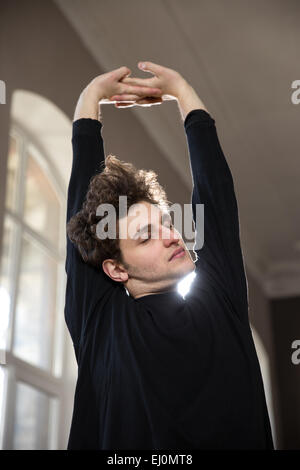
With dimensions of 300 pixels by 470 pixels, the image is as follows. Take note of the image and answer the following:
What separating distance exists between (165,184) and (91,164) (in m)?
3.25

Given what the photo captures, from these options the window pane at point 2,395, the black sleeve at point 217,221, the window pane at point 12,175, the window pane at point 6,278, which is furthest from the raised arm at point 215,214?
the window pane at point 12,175

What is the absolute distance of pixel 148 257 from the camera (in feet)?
3.68

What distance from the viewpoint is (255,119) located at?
451cm

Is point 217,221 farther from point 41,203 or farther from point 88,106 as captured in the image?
point 41,203

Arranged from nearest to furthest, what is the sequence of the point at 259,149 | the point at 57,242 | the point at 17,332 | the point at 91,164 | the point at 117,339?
the point at 117,339 → the point at 91,164 → the point at 17,332 → the point at 57,242 → the point at 259,149

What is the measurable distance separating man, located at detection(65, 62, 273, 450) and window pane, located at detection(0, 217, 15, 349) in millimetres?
1455

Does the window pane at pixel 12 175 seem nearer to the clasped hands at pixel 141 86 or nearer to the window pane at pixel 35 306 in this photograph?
the window pane at pixel 35 306

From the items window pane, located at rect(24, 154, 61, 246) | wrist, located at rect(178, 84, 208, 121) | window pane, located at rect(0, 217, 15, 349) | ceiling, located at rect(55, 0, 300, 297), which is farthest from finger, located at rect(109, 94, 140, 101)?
ceiling, located at rect(55, 0, 300, 297)

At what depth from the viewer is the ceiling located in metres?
3.57

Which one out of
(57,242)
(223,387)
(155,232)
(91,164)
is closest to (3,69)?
(57,242)

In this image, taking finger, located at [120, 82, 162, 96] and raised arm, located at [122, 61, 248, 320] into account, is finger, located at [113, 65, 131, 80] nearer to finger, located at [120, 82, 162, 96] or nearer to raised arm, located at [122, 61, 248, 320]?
finger, located at [120, 82, 162, 96]

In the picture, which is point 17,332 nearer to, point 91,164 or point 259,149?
point 91,164

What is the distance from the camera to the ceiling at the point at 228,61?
3.57 m
